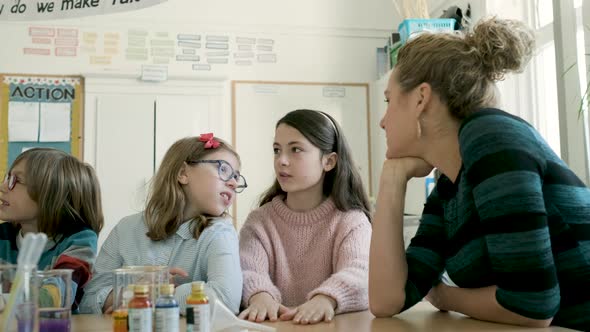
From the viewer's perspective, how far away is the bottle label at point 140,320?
2.95ft

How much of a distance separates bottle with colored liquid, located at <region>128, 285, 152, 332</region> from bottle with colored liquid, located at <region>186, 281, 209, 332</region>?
6 cm

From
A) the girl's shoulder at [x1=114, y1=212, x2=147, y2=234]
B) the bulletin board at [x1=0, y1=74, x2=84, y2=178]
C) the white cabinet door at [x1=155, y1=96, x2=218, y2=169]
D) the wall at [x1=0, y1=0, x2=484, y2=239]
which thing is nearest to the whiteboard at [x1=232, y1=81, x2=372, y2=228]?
the wall at [x1=0, y1=0, x2=484, y2=239]

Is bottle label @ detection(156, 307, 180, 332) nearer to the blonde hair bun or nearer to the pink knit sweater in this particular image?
the pink knit sweater

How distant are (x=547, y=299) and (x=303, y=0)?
380 cm

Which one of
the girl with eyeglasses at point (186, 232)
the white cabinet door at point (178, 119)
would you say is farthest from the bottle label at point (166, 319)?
the white cabinet door at point (178, 119)

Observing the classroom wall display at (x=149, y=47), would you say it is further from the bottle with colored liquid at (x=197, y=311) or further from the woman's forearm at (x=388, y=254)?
the bottle with colored liquid at (x=197, y=311)

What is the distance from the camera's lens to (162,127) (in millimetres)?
4273

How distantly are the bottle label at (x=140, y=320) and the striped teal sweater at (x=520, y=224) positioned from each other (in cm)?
67

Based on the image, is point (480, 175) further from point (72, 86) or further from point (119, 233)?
point (72, 86)

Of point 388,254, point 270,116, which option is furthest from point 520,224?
point 270,116

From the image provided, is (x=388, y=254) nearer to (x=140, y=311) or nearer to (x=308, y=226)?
(x=308, y=226)

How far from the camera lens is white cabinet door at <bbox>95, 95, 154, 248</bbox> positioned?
414 cm

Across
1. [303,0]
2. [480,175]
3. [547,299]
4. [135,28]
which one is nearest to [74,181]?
[480,175]

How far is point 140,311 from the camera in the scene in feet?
2.96
